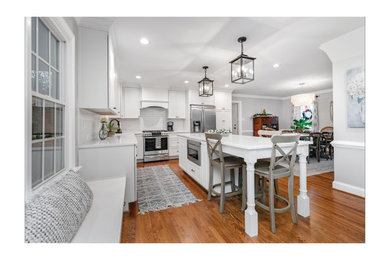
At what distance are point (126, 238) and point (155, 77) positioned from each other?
3.52m

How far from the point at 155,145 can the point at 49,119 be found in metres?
3.31

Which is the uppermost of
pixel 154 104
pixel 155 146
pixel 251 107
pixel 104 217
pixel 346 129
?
pixel 251 107

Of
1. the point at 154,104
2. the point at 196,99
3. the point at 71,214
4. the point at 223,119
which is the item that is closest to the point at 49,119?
the point at 71,214

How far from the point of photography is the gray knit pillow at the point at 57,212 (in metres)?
0.59

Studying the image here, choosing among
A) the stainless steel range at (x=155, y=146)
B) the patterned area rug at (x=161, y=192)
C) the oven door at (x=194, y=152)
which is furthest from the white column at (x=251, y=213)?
the stainless steel range at (x=155, y=146)

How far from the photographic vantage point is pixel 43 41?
1.06 m

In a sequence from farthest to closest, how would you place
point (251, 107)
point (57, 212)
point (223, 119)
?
point (251, 107), point (223, 119), point (57, 212)

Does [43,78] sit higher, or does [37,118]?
[43,78]

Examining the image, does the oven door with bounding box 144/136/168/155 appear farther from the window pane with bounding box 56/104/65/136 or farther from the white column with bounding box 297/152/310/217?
the white column with bounding box 297/152/310/217

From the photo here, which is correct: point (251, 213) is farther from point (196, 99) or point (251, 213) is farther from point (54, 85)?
point (196, 99)

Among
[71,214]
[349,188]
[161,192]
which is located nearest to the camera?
[71,214]

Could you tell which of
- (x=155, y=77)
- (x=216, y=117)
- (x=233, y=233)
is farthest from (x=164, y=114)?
(x=233, y=233)

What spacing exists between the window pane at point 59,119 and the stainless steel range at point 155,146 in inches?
116

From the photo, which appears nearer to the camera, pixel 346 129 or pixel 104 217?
pixel 104 217
